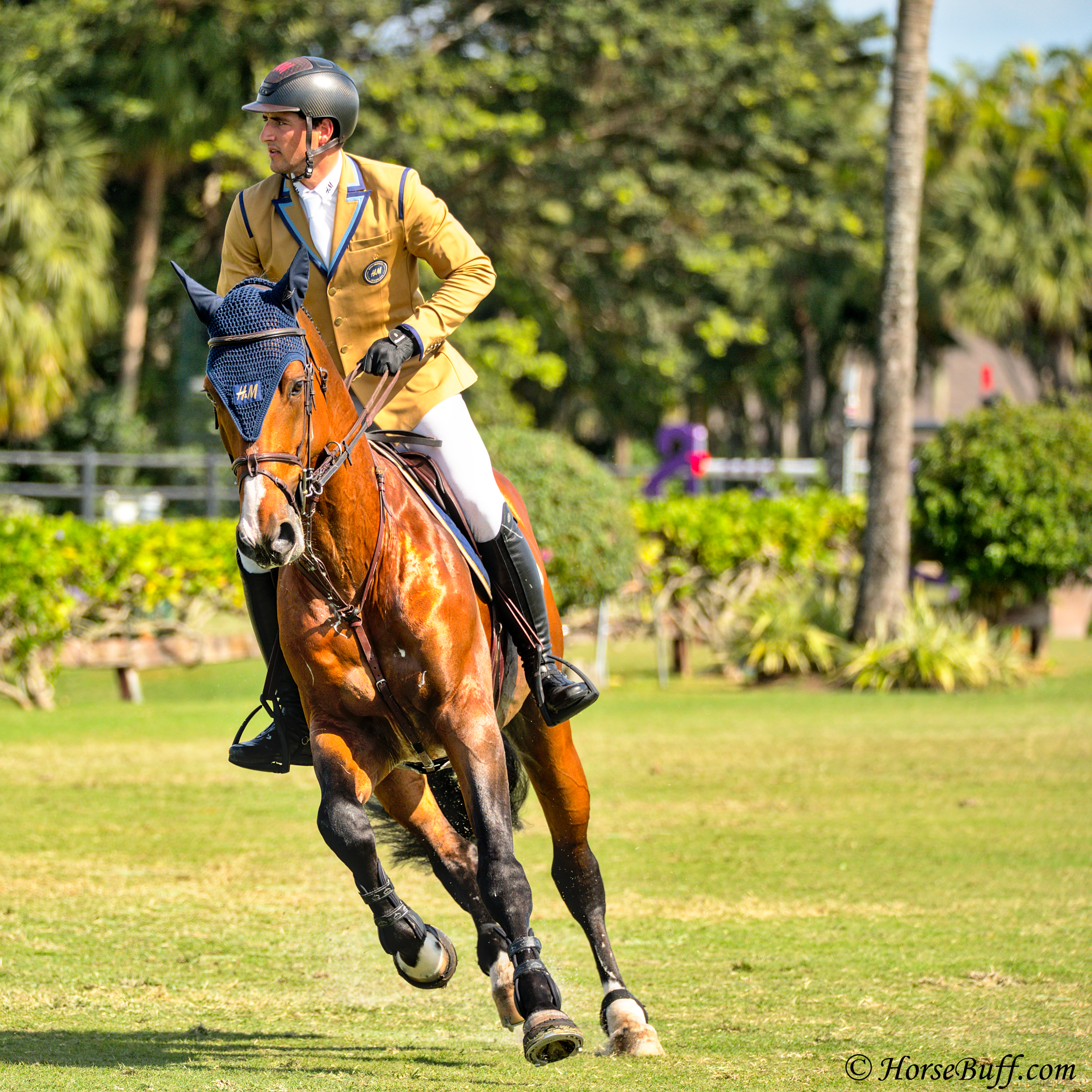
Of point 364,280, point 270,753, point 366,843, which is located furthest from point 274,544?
point 270,753

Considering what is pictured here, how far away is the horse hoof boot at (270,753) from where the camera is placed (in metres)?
5.18

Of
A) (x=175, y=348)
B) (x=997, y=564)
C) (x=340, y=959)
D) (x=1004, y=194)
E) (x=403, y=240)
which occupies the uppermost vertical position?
(x=1004, y=194)

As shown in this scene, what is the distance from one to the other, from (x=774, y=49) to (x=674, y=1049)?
25.1 m

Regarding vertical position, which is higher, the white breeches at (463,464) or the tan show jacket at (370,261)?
the tan show jacket at (370,261)

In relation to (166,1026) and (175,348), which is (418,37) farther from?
(166,1026)

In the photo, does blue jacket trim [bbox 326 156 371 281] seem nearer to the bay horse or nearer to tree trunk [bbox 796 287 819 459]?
the bay horse

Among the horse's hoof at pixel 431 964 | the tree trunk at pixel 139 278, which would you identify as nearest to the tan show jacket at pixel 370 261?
the horse's hoof at pixel 431 964

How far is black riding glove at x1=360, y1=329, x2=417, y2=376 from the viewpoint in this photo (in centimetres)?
459

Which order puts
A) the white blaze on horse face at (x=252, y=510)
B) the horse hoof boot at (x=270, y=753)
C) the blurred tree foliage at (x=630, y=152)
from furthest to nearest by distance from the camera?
the blurred tree foliage at (x=630, y=152), the horse hoof boot at (x=270, y=753), the white blaze on horse face at (x=252, y=510)

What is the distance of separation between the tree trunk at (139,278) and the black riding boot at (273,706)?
22583 mm

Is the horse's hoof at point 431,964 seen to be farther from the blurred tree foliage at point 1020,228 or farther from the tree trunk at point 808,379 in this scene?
the tree trunk at point 808,379

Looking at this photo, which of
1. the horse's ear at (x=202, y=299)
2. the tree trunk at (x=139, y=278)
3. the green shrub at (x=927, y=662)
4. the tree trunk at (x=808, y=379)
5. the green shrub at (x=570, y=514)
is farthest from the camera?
the tree trunk at (x=808, y=379)

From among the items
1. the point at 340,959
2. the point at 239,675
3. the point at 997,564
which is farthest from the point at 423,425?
the point at 997,564

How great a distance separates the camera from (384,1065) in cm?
496
